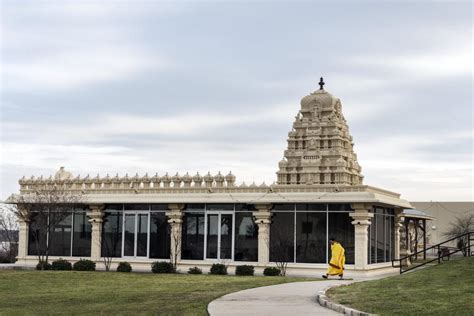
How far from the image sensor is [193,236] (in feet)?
127

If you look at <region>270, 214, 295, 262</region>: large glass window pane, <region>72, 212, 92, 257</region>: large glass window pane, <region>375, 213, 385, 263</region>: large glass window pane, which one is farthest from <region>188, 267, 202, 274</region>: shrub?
<region>375, 213, 385, 263</region>: large glass window pane

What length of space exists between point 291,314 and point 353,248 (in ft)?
67.6

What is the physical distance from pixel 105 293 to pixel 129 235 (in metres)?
17.8

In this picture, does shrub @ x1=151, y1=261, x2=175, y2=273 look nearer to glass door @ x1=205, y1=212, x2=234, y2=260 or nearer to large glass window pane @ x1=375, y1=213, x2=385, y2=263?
glass door @ x1=205, y1=212, x2=234, y2=260

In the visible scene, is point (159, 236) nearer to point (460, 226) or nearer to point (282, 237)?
point (282, 237)

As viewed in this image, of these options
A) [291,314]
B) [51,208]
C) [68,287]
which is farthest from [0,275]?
[291,314]

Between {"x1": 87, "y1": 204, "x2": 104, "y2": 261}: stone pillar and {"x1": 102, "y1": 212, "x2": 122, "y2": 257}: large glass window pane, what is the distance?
0.98ft

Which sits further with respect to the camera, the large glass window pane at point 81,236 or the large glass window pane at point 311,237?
the large glass window pane at point 81,236

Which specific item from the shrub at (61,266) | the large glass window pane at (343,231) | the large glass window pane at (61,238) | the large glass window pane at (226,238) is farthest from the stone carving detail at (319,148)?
the shrub at (61,266)

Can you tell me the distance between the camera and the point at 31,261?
4194 centimetres

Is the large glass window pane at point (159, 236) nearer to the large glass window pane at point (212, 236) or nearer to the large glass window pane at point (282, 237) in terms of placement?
the large glass window pane at point (212, 236)

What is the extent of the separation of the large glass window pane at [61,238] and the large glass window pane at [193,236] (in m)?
7.38

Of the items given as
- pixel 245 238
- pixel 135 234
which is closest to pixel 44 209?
pixel 135 234

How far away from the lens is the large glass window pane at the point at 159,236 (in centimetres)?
3928
